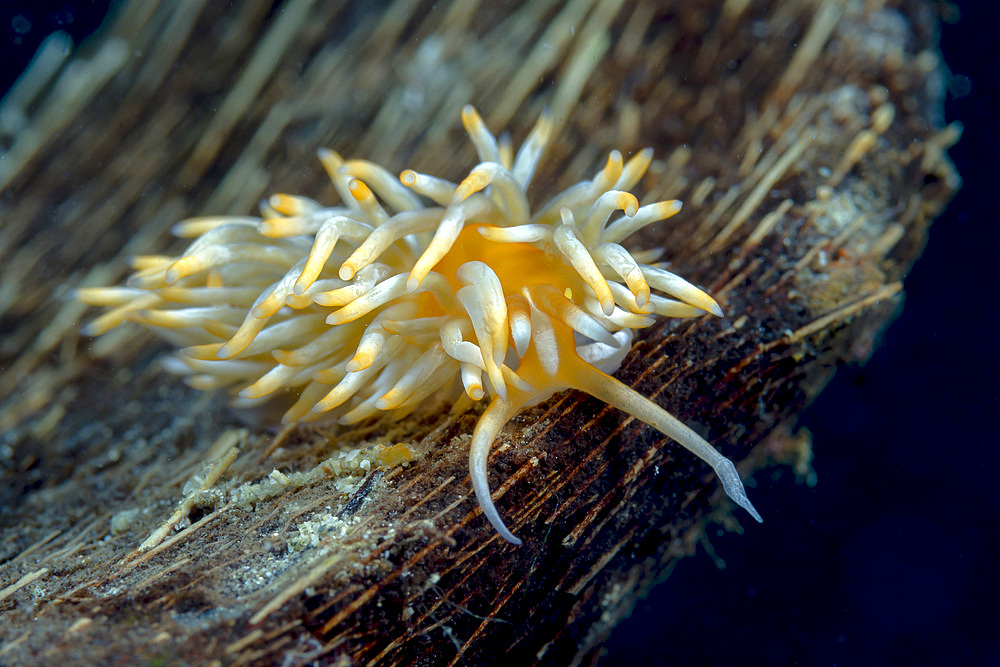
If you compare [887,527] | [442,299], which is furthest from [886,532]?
[442,299]

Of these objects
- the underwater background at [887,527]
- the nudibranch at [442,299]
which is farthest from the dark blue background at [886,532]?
the nudibranch at [442,299]

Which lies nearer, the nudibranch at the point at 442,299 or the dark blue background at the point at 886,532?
the nudibranch at the point at 442,299

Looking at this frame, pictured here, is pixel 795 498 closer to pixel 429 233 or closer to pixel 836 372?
pixel 836 372

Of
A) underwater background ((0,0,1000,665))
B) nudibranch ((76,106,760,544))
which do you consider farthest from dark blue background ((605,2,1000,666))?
nudibranch ((76,106,760,544))

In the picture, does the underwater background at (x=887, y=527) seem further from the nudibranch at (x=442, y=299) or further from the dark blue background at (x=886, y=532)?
the nudibranch at (x=442, y=299)

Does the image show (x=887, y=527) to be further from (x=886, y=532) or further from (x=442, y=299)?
(x=442, y=299)

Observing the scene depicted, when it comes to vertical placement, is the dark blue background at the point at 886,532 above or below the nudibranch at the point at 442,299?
below
